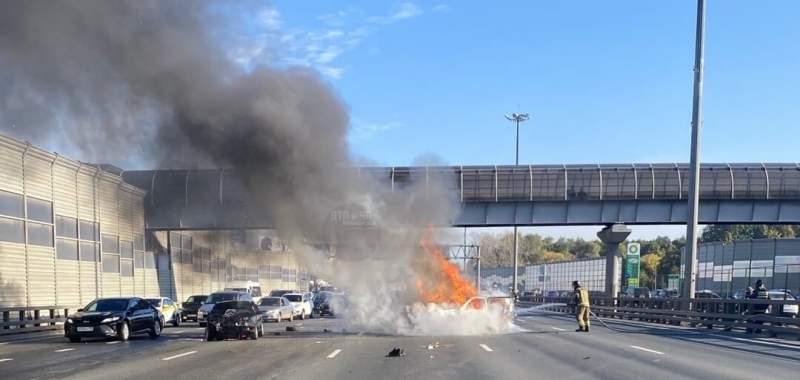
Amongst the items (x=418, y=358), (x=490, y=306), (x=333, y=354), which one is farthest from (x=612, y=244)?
(x=418, y=358)

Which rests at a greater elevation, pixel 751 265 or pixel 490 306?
pixel 490 306

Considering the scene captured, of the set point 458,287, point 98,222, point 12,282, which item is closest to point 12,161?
point 12,282

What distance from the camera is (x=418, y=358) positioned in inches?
598

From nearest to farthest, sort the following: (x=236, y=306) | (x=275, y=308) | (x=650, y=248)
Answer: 1. (x=236, y=306)
2. (x=275, y=308)
3. (x=650, y=248)

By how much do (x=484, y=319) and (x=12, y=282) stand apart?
17165 millimetres

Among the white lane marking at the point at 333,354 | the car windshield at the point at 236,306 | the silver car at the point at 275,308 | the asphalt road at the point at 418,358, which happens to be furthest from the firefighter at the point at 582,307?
the silver car at the point at 275,308

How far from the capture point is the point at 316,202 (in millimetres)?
25062

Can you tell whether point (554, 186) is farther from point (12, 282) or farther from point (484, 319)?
point (12, 282)

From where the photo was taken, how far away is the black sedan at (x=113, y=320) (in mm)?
20906

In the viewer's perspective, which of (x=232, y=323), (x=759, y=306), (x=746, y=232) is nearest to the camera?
(x=232, y=323)

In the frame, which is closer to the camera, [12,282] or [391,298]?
[391,298]

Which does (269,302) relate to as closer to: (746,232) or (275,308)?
(275,308)

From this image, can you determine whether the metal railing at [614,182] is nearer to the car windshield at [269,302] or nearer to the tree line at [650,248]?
the car windshield at [269,302]

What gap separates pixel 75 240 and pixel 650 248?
341 ft
